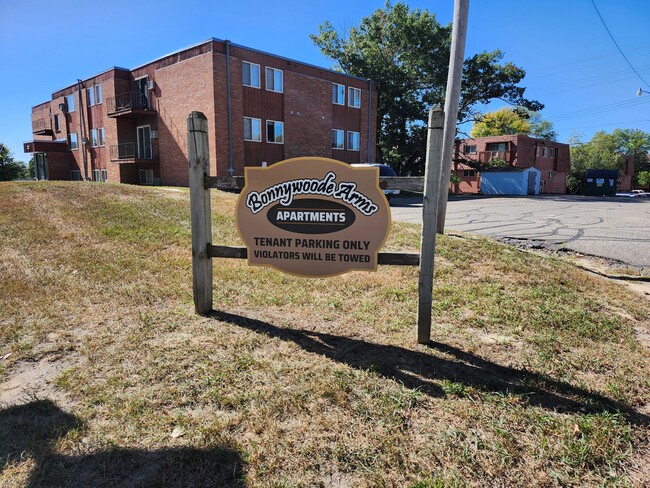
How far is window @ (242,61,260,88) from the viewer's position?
21888 millimetres

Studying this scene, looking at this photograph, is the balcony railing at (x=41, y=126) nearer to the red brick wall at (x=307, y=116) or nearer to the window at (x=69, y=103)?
the window at (x=69, y=103)

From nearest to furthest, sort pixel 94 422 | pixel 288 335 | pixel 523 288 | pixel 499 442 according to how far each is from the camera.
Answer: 1. pixel 499 442
2. pixel 94 422
3. pixel 288 335
4. pixel 523 288

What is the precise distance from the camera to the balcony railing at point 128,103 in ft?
80.9

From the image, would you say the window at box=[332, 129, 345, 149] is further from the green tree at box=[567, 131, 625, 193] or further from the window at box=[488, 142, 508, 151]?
the green tree at box=[567, 131, 625, 193]

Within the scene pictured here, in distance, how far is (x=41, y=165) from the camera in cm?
3634

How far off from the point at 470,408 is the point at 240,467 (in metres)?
1.52

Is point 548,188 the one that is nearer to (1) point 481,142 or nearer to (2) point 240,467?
(1) point 481,142

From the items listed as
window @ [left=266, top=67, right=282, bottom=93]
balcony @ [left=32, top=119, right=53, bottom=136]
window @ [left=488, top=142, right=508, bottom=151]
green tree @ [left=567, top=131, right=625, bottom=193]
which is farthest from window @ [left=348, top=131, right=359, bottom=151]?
green tree @ [left=567, top=131, right=625, bottom=193]

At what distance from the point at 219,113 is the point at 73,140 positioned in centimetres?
1980

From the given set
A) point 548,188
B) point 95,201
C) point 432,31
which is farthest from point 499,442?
point 548,188

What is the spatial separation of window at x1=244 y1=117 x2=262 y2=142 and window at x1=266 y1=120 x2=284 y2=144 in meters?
0.52

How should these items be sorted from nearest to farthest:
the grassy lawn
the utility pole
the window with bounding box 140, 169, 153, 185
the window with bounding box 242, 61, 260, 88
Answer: the grassy lawn < the utility pole < the window with bounding box 242, 61, 260, 88 < the window with bounding box 140, 169, 153, 185

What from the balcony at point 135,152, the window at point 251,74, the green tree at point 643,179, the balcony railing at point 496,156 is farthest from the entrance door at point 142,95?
the green tree at point 643,179

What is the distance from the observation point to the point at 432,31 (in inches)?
1251
